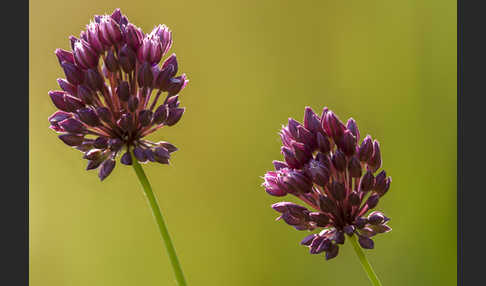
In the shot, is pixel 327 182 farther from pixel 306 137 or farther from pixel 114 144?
pixel 114 144

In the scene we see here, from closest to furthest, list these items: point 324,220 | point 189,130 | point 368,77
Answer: point 324,220 → point 189,130 → point 368,77

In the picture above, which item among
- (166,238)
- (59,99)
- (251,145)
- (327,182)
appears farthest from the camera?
(251,145)

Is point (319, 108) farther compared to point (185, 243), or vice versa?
point (319, 108)

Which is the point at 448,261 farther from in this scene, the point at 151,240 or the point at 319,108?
the point at 151,240

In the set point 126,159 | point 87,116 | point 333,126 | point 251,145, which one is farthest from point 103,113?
point 251,145

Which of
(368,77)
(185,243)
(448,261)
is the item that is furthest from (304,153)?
(368,77)
